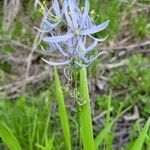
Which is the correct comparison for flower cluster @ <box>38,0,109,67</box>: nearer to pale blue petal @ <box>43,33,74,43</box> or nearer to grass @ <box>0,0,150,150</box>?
pale blue petal @ <box>43,33,74,43</box>

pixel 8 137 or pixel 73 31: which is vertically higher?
pixel 73 31

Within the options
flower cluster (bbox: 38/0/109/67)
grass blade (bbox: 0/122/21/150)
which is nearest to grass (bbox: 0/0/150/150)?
grass blade (bbox: 0/122/21/150)

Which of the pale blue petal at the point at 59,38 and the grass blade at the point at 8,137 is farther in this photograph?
the grass blade at the point at 8,137

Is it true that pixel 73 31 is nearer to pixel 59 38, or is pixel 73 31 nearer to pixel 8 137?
pixel 59 38

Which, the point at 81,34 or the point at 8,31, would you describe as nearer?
the point at 81,34

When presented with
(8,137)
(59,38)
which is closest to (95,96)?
(8,137)

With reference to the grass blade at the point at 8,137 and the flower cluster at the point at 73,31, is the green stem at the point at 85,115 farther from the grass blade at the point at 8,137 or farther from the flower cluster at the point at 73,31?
the grass blade at the point at 8,137

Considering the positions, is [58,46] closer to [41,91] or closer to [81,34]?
[81,34]

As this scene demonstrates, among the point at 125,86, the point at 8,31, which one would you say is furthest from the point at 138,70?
the point at 8,31

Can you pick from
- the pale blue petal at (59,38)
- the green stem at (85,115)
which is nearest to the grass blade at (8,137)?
the green stem at (85,115)
